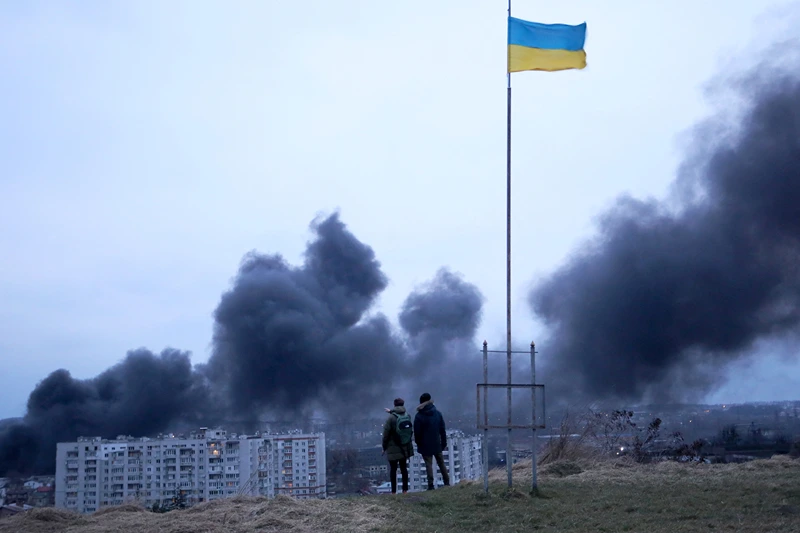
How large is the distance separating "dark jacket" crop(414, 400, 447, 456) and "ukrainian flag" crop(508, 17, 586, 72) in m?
5.29

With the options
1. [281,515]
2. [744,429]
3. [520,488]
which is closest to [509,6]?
[520,488]

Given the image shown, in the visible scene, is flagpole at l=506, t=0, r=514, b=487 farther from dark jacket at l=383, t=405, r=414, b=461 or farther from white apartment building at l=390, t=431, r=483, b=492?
white apartment building at l=390, t=431, r=483, b=492

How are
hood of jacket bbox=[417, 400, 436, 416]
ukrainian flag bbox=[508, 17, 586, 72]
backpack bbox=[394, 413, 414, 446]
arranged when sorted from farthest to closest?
1. hood of jacket bbox=[417, 400, 436, 416]
2. backpack bbox=[394, 413, 414, 446]
3. ukrainian flag bbox=[508, 17, 586, 72]

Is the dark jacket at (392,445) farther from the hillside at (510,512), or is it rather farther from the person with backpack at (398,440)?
the hillside at (510,512)

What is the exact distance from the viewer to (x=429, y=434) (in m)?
11.3

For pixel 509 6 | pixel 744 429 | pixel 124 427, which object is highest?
pixel 509 6

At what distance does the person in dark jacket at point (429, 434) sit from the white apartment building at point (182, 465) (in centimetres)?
1036

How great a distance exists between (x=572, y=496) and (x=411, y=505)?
2045mm

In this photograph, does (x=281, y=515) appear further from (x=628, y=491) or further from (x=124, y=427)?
(x=124, y=427)

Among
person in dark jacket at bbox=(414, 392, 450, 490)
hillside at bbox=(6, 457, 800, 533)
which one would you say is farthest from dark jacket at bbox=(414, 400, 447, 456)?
hillside at bbox=(6, 457, 800, 533)

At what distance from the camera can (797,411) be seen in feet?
79.0

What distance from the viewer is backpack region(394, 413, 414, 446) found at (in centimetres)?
1113

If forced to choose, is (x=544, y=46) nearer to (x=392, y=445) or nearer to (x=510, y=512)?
(x=392, y=445)

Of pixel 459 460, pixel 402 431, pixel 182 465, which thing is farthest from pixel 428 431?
pixel 182 465
